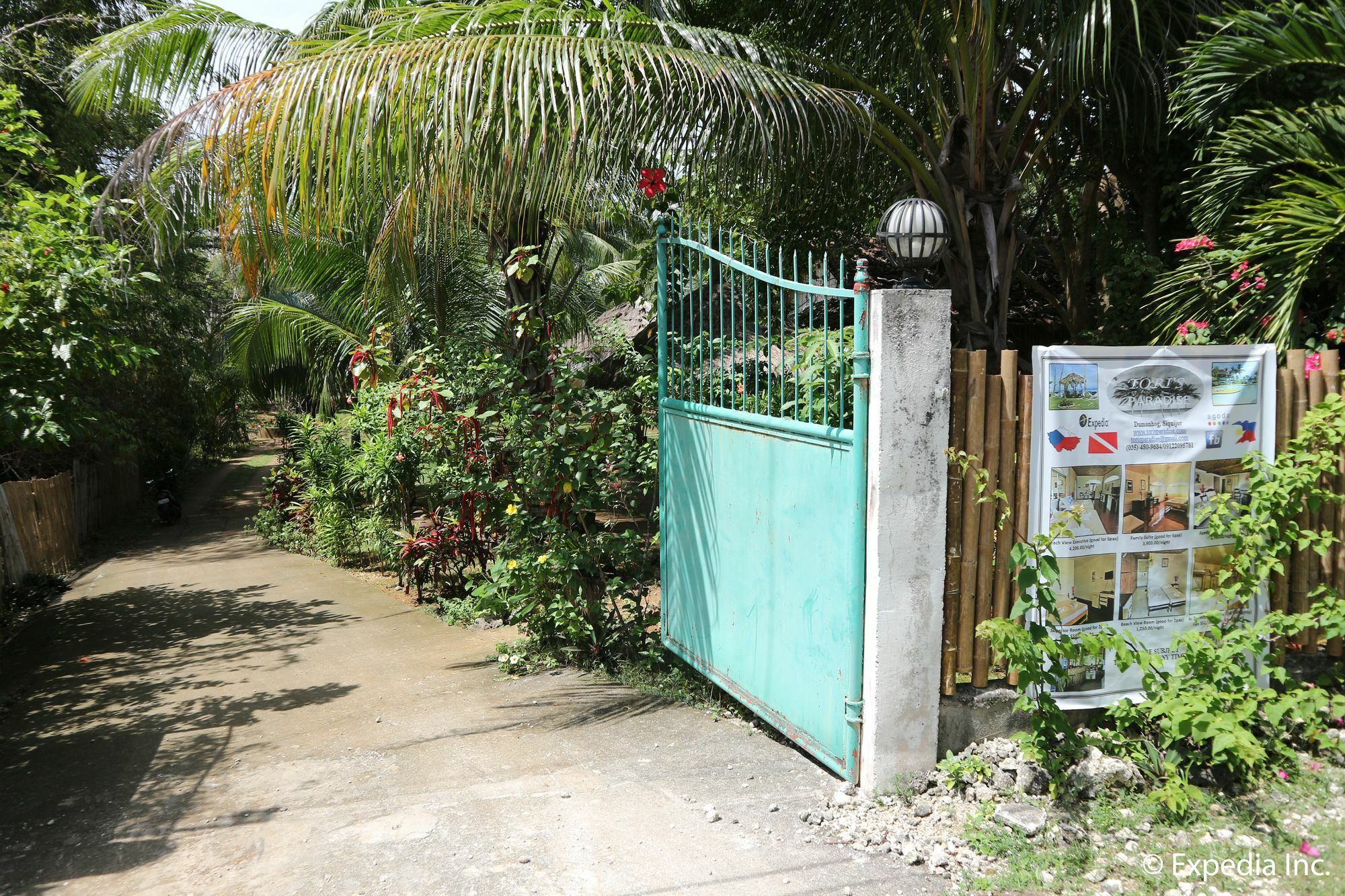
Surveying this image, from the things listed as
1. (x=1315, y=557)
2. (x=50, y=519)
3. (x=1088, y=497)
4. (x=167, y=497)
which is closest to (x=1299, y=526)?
(x=1315, y=557)

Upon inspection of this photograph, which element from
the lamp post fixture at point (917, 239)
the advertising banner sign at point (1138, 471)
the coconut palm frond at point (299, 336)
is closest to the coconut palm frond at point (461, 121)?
the lamp post fixture at point (917, 239)

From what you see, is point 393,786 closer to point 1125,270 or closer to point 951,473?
point 951,473

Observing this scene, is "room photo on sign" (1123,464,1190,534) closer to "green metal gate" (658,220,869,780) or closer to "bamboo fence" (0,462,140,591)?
"green metal gate" (658,220,869,780)

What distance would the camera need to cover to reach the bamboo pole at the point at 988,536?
3.94 m

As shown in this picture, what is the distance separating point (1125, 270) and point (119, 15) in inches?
557

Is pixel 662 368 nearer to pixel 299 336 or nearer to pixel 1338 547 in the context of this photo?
pixel 1338 547

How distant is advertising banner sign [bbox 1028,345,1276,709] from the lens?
156 inches

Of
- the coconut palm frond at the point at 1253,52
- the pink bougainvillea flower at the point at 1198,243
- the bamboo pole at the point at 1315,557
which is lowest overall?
the bamboo pole at the point at 1315,557

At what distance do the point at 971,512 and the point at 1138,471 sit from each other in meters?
0.80

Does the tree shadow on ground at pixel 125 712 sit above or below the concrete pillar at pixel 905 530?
below

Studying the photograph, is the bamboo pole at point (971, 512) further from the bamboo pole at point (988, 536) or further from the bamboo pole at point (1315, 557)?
the bamboo pole at point (1315, 557)

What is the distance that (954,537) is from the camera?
12.9ft

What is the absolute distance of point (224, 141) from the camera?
4.97 m

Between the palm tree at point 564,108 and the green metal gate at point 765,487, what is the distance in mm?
730
